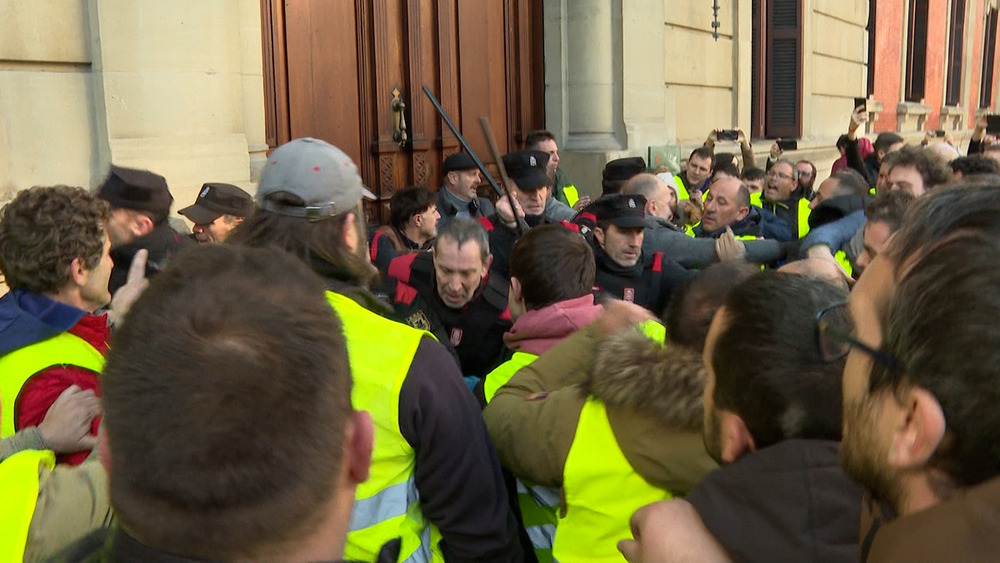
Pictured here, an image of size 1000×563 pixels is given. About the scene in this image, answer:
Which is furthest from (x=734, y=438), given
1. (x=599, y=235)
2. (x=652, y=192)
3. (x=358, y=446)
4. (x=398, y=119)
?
(x=398, y=119)

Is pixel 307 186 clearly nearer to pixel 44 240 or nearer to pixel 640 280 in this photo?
pixel 44 240

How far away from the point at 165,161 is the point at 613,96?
559 cm

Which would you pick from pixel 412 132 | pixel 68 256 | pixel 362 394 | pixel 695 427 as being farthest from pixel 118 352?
pixel 412 132

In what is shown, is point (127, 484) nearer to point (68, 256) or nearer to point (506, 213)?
point (68, 256)

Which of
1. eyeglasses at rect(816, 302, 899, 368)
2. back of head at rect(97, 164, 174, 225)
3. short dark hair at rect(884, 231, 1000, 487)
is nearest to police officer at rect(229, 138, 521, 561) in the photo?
eyeglasses at rect(816, 302, 899, 368)

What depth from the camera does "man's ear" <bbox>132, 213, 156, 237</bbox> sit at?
12.3ft

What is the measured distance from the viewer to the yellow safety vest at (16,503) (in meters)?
1.51

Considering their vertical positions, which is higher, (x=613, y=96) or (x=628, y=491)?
(x=613, y=96)

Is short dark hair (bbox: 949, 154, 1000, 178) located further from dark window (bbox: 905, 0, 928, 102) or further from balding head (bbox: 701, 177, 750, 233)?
dark window (bbox: 905, 0, 928, 102)

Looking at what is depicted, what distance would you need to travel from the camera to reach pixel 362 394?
76.0 inches

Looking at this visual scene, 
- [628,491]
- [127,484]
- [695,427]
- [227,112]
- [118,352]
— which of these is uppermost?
[227,112]

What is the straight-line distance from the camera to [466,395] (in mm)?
2033

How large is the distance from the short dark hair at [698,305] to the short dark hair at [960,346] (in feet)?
2.94

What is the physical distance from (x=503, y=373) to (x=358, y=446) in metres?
1.75
